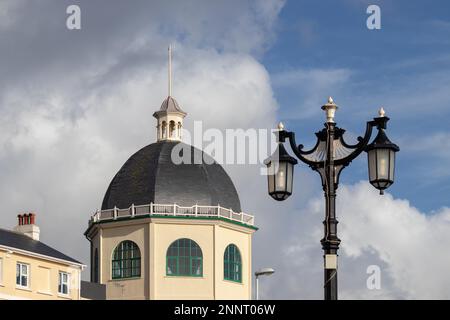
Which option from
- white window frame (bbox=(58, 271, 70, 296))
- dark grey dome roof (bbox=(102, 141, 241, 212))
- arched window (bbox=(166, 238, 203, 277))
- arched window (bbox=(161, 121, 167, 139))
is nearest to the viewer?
white window frame (bbox=(58, 271, 70, 296))

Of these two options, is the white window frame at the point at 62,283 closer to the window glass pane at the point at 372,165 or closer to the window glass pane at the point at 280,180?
the window glass pane at the point at 280,180

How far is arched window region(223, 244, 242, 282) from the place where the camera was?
3460 inches

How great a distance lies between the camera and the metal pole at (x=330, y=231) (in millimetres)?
24266

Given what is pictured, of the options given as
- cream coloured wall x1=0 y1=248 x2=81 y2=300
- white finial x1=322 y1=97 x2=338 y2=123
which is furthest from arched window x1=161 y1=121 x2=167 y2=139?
white finial x1=322 y1=97 x2=338 y2=123

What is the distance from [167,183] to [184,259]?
545 centimetres

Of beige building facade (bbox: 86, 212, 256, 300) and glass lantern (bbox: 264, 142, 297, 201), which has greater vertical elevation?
beige building facade (bbox: 86, 212, 256, 300)

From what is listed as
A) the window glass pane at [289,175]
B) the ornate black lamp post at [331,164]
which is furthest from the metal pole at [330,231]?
the window glass pane at [289,175]

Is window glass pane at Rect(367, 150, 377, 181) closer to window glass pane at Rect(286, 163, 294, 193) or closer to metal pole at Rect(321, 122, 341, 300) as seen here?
metal pole at Rect(321, 122, 341, 300)

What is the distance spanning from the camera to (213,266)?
284ft

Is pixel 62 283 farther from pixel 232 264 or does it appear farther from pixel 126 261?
pixel 232 264
